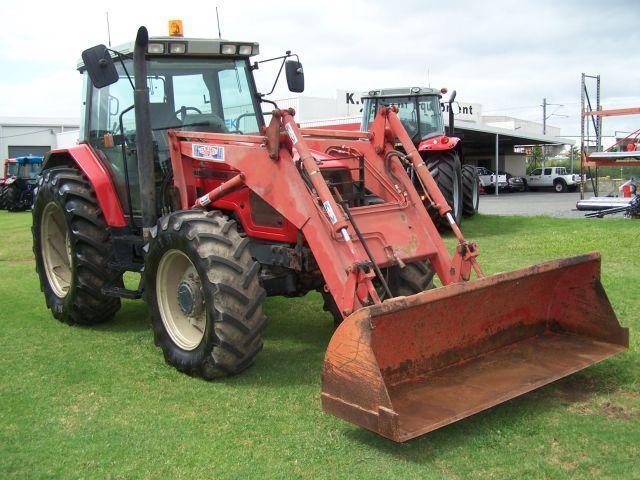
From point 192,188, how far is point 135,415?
202 centimetres

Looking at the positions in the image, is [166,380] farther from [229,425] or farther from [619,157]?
[619,157]

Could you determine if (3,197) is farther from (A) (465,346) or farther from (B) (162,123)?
(A) (465,346)

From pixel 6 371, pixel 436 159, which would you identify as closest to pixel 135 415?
pixel 6 371

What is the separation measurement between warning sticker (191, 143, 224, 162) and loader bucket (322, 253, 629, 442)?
194 centimetres

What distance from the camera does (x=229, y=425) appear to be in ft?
13.1

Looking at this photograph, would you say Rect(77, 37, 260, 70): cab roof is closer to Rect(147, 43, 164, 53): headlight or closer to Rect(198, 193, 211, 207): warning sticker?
Rect(147, 43, 164, 53): headlight

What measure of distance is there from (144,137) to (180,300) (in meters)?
1.41

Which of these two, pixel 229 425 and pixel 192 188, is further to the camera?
pixel 192 188

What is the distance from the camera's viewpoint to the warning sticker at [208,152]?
5060mm

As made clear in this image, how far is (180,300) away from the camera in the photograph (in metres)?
4.91

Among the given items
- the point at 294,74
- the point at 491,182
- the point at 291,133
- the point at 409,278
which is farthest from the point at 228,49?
the point at 491,182

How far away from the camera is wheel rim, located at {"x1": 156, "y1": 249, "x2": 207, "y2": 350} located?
4.84 m

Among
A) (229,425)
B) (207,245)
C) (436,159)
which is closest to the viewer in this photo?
(229,425)

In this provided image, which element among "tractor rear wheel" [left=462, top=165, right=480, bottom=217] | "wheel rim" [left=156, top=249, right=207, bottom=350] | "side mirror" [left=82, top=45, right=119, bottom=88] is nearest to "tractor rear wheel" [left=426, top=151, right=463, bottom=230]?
"tractor rear wheel" [left=462, top=165, right=480, bottom=217]
